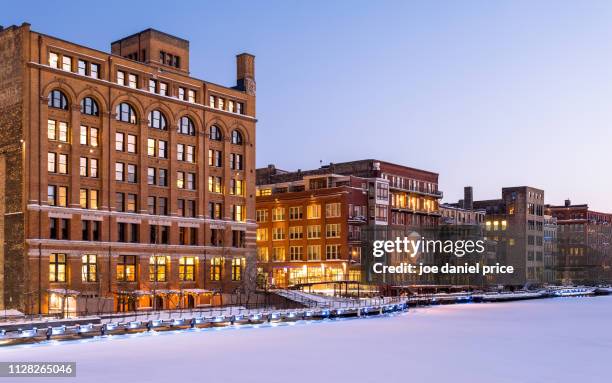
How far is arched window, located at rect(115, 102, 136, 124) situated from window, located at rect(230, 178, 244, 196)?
17.8m

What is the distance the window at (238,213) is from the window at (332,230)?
25373 millimetres

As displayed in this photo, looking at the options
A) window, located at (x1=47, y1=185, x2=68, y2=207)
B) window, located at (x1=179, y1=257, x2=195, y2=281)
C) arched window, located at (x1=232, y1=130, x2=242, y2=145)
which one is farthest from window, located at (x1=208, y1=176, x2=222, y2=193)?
window, located at (x1=47, y1=185, x2=68, y2=207)

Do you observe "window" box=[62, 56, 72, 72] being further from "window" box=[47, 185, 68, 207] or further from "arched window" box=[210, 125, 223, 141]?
"arched window" box=[210, 125, 223, 141]

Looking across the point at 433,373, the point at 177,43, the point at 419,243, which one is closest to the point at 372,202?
the point at 419,243

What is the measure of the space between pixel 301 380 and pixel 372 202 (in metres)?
93.0

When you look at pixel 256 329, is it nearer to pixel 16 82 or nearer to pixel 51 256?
pixel 51 256

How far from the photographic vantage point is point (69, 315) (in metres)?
70.6

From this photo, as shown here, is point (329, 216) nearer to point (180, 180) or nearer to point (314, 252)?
point (314, 252)

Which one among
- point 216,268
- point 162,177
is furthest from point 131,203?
point 216,268

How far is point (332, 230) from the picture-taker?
4801 inches

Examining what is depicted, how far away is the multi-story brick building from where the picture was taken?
120 meters

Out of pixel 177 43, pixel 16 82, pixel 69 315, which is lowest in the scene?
pixel 69 315

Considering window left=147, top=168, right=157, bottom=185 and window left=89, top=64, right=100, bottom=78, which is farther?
window left=147, top=168, right=157, bottom=185

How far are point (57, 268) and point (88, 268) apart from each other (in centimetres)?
351
